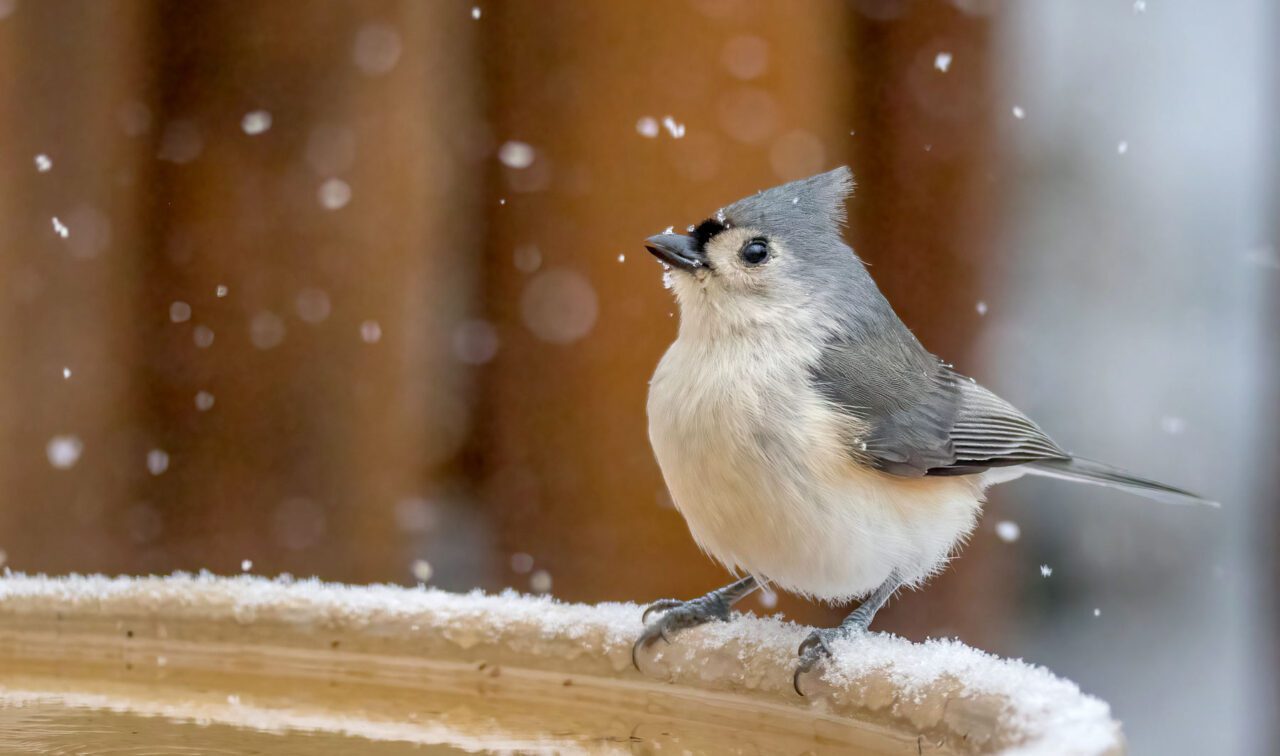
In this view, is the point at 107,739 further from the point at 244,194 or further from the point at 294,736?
the point at 244,194

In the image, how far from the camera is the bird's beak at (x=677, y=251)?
2.91ft

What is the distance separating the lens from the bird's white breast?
2.77 ft

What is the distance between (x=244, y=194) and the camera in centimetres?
115

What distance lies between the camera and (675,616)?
2.87 feet

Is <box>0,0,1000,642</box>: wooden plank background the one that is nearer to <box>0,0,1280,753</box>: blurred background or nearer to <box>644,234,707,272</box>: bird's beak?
<box>0,0,1280,753</box>: blurred background

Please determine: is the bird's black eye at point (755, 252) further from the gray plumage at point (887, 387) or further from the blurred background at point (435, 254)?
the blurred background at point (435, 254)

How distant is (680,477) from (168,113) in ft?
2.31

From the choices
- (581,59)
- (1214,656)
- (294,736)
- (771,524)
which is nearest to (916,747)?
(771,524)

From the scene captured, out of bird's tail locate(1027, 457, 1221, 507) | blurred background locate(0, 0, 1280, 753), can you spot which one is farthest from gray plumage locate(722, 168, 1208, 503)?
blurred background locate(0, 0, 1280, 753)

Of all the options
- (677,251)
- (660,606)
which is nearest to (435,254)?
(677,251)

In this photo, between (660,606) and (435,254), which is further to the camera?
(435,254)

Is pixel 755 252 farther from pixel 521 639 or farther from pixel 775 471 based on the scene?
pixel 521 639

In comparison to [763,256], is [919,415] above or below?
below

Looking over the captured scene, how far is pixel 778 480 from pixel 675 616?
5.3 inches
